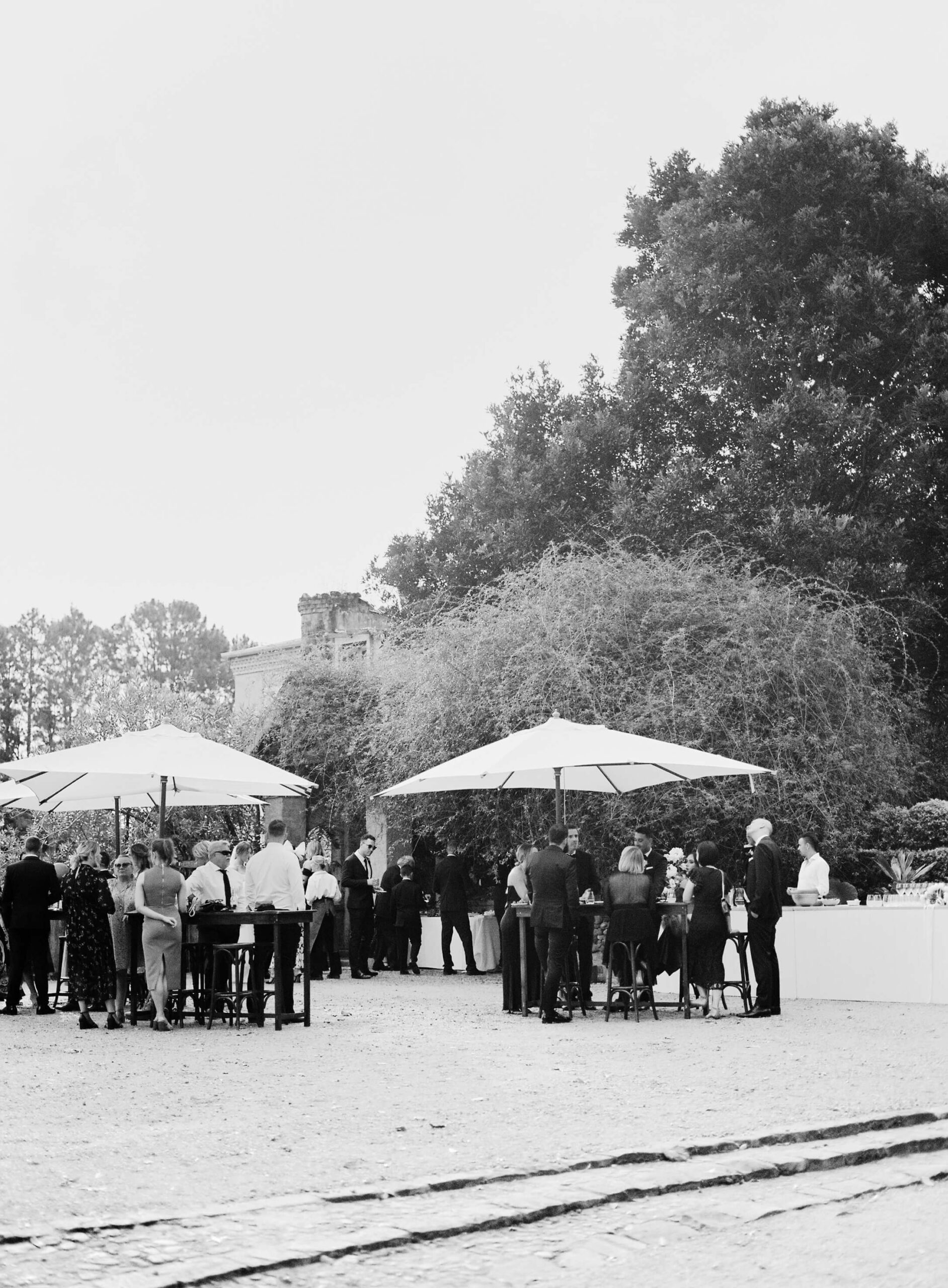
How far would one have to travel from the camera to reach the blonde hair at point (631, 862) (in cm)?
1407

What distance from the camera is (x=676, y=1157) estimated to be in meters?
6.98

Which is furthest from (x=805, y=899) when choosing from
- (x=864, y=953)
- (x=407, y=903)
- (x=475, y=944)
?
(x=475, y=944)

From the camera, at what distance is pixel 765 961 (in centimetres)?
1405

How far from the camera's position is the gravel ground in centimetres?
670

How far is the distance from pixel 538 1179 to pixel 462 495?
93.5ft

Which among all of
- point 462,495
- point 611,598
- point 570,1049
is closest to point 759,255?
point 462,495

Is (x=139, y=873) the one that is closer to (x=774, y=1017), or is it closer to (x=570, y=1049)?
(x=570, y=1049)

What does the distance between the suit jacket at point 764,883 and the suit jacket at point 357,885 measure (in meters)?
7.81

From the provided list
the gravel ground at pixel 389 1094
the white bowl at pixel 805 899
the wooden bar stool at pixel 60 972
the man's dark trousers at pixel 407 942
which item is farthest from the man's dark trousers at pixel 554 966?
the man's dark trousers at pixel 407 942

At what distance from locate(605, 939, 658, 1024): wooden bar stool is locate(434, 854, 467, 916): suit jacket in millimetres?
6086

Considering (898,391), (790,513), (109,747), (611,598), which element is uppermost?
(898,391)

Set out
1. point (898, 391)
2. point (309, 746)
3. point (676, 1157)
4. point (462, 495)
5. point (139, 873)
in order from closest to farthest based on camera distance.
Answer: point (676, 1157) → point (139, 873) → point (309, 746) → point (898, 391) → point (462, 495)

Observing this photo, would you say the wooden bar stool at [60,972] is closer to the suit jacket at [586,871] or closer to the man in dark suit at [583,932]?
the man in dark suit at [583,932]

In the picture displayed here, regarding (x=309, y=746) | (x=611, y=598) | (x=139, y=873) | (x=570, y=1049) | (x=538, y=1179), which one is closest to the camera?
(x=538, y=1179)
